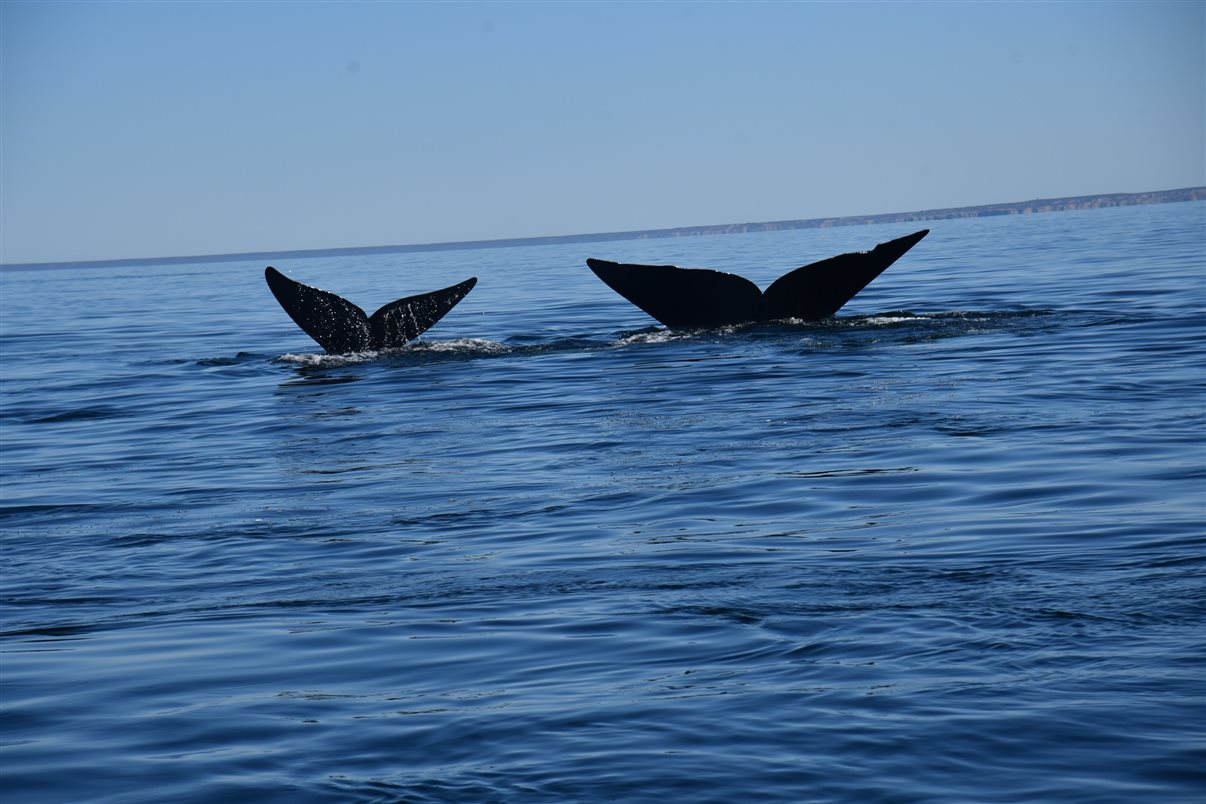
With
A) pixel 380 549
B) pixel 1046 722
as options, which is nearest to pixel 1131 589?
pixel 1046 722

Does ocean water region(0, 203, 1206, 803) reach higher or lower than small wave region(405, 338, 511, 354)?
lower

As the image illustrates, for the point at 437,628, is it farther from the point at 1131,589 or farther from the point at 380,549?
the point at 1131,589

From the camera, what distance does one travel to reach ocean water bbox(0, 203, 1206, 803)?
14.4ft

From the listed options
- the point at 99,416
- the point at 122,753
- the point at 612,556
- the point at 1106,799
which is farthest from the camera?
the point at 99,416

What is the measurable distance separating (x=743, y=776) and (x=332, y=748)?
1284 millimetres

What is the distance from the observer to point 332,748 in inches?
183

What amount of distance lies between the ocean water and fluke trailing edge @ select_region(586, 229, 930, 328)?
4.32ft

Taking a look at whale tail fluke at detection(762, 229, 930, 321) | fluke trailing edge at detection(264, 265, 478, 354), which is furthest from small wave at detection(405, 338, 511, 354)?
whale tail fluke at detection(762, 229, 930, 321)

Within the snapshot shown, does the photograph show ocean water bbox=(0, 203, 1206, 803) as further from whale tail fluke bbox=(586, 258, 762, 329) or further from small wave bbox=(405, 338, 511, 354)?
small wave bbox=(405, 338, 511, 354)

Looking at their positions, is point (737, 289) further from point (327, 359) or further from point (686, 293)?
point (327, 359)

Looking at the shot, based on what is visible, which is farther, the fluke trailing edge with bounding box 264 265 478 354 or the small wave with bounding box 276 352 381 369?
the small wave with bounding box 276 352 381 369

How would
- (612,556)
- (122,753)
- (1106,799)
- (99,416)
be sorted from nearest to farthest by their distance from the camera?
(1106,799), (122,753), (612,556), (99,416)

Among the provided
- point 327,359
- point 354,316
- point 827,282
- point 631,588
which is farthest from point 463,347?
point 631,588

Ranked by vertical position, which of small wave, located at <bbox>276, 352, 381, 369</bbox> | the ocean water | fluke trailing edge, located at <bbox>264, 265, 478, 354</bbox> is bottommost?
the ocean water
